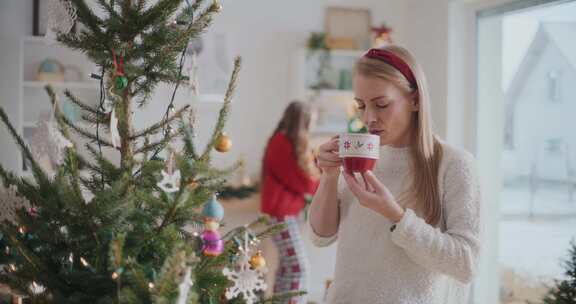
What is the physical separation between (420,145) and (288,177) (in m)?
2.52

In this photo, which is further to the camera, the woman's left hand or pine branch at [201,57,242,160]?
the woman's left hand

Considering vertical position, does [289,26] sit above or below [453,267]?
above

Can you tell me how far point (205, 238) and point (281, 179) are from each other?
2.89 metres

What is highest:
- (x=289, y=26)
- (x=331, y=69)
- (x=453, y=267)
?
(x=289, y=26)

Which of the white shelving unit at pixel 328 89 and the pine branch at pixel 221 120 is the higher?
the white shelving unit at pixel 328 89

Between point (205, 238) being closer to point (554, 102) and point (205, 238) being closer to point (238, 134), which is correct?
point (554, 102)

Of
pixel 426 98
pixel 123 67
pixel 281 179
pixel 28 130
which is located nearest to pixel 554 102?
pixel 281 179

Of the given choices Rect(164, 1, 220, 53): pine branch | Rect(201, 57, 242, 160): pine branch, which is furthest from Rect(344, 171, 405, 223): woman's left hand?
Rect(164, 1, 220, 53): pine branch

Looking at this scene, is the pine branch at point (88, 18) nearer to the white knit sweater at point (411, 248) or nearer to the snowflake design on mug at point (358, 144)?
the snowflake design on mug at point (358, 144)

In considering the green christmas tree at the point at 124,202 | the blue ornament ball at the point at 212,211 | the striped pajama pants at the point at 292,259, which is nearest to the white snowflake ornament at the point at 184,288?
the green christmas tree at the point at 124,202

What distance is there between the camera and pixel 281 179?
4.09 meters

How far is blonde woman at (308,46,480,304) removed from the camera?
1454mm

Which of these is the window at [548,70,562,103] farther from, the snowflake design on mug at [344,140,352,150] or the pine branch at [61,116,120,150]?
the pine branch at [61,116,120,150]

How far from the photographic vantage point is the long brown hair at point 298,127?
402 centimetres
